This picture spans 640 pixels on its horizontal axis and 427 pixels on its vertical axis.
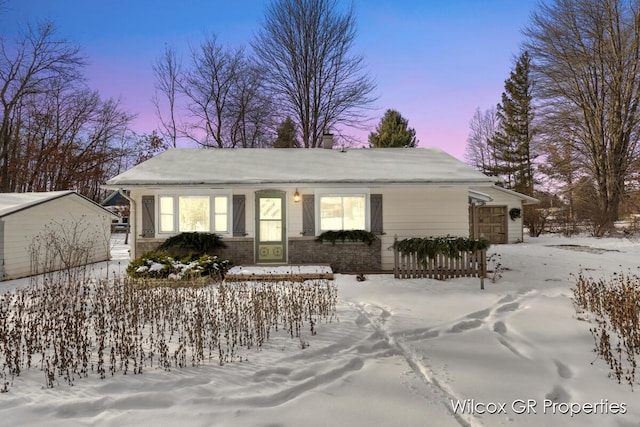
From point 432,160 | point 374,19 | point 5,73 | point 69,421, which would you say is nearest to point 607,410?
point 69,421

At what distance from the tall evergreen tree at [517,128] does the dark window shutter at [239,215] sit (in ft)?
81.0

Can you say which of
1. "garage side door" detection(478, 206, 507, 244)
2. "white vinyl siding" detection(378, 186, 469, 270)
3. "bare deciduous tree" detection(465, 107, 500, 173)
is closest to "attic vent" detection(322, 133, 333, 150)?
"white vinyl siding" detection(378, 186, 469, 270)

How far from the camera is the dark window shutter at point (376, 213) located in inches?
381

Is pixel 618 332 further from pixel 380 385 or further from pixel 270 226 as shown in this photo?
pixel 270 226

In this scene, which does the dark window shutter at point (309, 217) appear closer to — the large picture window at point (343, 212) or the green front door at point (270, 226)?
the large picture window at point (343, 212)

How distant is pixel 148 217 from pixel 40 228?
14.7 ft

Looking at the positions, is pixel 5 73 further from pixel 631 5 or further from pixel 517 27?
pixel 631 5

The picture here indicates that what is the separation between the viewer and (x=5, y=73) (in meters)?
19.6

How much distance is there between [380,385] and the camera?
3.12 meters

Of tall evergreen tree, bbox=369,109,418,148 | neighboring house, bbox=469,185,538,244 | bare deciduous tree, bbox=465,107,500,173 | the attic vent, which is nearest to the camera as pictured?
the attic vent

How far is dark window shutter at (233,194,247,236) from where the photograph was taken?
9.66m

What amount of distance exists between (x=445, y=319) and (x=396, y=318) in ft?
2.51

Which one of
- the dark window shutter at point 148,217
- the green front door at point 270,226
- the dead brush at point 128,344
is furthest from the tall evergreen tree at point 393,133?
the dead brush at point 128,344

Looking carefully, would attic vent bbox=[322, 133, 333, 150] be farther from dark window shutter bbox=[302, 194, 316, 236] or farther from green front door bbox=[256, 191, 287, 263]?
green front door bbox=[256, 191, 287, 263]
